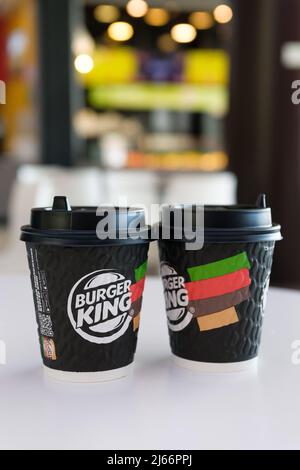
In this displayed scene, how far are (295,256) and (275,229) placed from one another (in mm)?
3576

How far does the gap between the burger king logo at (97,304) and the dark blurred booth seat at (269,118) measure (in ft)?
11.4

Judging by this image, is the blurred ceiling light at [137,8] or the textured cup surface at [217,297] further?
the blurred ceiling light at [137,8]

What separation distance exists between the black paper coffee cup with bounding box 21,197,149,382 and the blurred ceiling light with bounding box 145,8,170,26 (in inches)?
319

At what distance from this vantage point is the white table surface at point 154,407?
46cm

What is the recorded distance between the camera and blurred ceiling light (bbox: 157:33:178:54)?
8.40 m

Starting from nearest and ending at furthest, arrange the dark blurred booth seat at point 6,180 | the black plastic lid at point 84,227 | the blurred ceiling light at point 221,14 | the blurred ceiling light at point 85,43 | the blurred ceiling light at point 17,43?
the black plastic lid at point 84,227, the dark blurred booth seat at point 6,180, the blurred ceiling light at point 85,43, the blurred ceiling light at point 221,14, the blurred ceiling light at point 17,43

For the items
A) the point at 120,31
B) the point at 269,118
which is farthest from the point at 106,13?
the point at 269,118

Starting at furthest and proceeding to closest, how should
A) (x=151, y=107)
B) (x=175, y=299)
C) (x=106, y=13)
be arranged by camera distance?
(x=151, y=107), (x=106, y=13), (x=175, y=299)

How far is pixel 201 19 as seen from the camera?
8.32 meters

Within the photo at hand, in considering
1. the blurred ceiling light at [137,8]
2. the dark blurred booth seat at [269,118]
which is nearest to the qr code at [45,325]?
the dark blurred booth seat at [269,118]

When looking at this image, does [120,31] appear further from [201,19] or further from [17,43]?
[17,43]

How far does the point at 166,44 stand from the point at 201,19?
58cm

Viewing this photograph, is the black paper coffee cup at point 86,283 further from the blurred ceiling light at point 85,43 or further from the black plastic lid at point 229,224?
the blurred ceiling light at point 85,43
